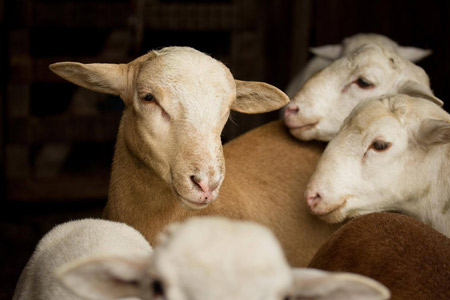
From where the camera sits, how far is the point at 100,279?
2.06 meters

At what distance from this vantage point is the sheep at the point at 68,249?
2.81 m

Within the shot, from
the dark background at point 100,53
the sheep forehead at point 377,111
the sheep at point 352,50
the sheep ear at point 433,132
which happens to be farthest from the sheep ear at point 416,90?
the dark background at point 100,53

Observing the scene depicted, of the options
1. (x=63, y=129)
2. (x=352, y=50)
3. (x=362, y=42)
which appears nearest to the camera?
(x=352, y=50)

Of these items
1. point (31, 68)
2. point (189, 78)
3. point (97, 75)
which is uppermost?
point (189, 78)

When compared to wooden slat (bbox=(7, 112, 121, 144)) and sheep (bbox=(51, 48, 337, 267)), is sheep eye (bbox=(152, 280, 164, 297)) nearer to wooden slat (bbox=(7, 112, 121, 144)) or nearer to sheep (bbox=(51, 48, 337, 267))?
sheep (bbox=(51, 48, 337, 267))

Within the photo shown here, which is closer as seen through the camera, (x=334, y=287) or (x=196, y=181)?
(x=334, y=287)

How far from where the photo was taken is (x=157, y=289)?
197 centimetres

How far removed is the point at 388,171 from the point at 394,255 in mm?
789

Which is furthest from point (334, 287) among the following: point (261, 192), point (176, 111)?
point (261, 192)

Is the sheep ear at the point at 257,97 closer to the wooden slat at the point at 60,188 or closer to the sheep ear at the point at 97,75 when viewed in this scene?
the sheep ear at the point at 97,75

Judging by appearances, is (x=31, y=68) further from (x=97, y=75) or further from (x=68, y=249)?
(x=68, y=249)

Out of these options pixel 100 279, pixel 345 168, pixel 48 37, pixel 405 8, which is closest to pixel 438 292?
pixel 345 168

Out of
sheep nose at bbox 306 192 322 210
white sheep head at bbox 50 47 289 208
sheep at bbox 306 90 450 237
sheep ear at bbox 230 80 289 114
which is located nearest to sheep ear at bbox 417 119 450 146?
sheep at bbox 306 90 450 237

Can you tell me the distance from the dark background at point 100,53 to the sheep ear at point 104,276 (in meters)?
4.51
